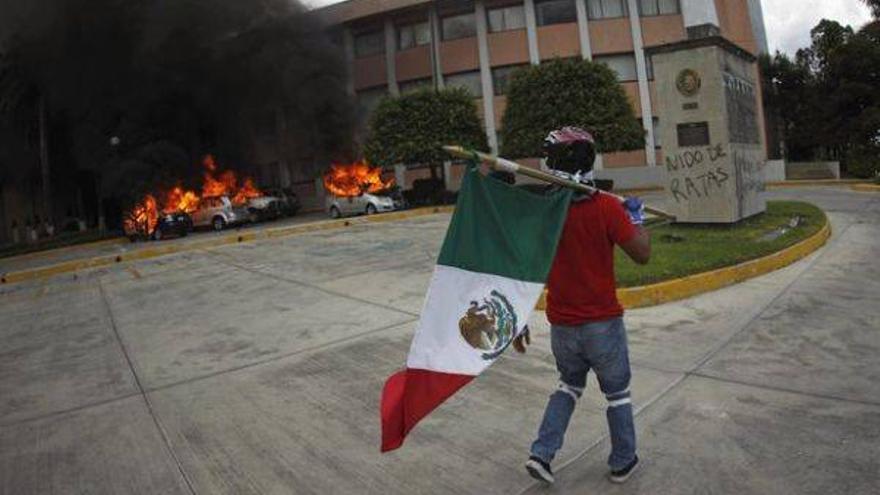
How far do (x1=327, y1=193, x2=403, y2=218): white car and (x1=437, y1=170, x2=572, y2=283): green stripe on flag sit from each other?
2265cm

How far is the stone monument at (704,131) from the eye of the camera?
11.0 metres

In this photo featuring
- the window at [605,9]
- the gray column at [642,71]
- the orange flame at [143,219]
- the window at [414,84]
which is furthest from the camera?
the window at [414,84]

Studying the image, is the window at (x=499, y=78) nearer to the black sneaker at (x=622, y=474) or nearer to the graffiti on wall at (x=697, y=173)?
the graffiti on wall at (x=697, y=173)

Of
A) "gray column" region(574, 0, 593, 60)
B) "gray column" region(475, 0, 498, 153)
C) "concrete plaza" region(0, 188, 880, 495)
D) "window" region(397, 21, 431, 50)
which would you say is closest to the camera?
"concrete plaza" region(0, 188, 880, 495)

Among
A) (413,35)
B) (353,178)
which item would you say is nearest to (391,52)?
(413,35)

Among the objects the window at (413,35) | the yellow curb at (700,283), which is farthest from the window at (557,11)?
the yellow curb at (700,283)

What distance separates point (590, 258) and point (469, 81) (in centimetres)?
3295

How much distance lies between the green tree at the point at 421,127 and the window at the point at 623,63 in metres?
9.25

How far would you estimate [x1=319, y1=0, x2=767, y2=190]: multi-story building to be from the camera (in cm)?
3297

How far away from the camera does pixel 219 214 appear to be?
1043 inches

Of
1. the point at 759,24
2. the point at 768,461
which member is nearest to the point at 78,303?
the point at 768,461

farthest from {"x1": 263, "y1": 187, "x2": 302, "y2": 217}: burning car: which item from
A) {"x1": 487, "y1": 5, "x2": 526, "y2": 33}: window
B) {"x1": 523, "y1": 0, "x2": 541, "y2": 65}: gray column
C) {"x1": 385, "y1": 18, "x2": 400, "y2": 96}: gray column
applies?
{"x1": 523, "y1": 0, "x2": 541, "y2": 65}: gray column

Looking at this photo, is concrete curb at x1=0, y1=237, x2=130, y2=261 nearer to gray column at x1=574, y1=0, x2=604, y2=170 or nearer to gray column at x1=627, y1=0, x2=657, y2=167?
gray column at x1=574, y1=0, x2=604, y2=170

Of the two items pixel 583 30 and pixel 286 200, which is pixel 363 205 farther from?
pixel 583 30
